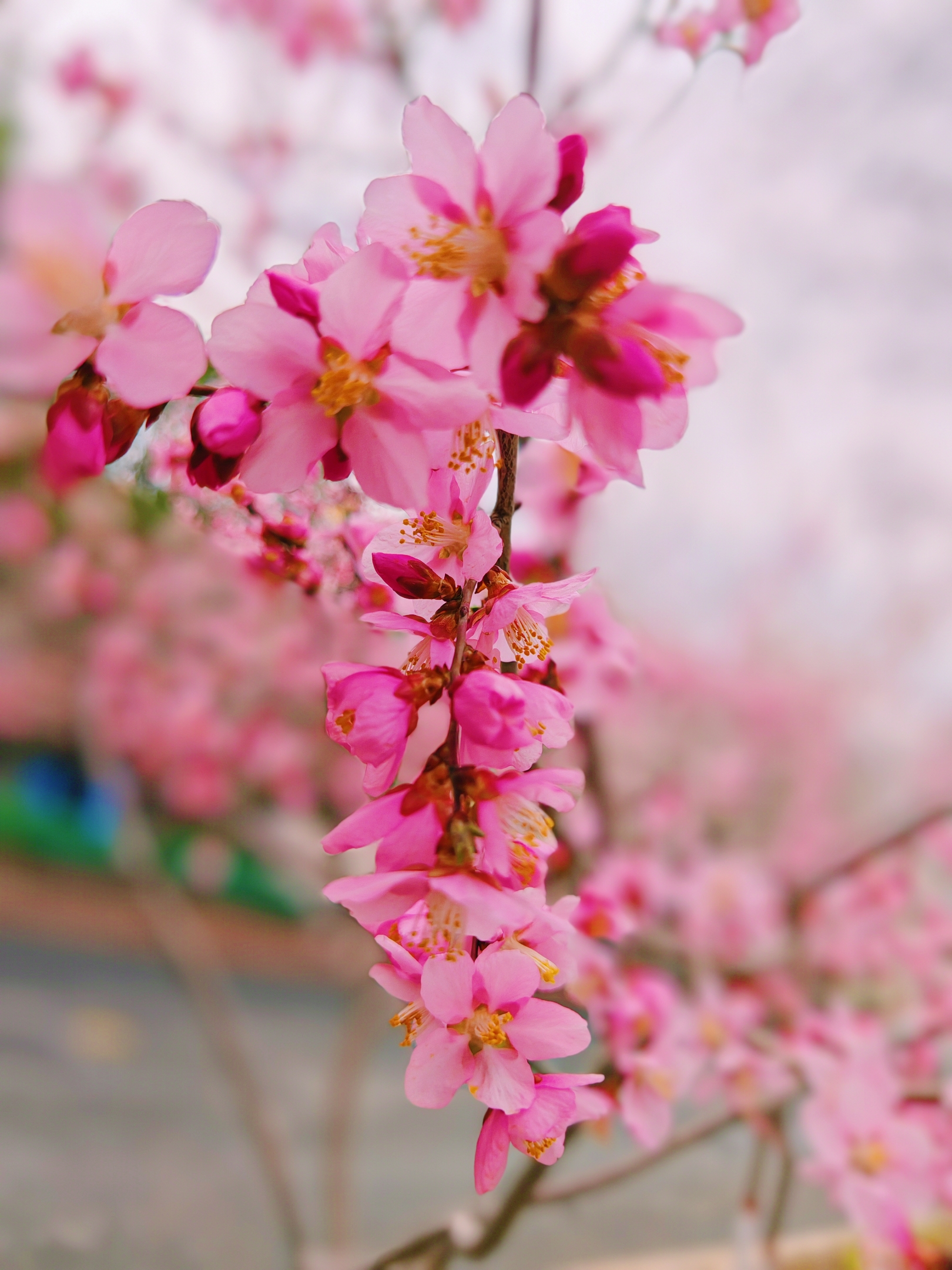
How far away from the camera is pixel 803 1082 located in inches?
19.5

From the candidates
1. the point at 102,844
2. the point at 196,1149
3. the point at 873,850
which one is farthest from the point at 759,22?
the point at 102,844

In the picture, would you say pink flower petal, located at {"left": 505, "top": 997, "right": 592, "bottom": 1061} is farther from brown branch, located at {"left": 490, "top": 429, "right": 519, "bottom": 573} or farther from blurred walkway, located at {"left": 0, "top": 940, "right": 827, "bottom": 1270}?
blurred walkway, located at {"left": 0, "top": 940, "right": 827, "bottom": 1270}

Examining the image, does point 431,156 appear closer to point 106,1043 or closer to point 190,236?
point 190,236

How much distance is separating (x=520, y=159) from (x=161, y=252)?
8 centimetres

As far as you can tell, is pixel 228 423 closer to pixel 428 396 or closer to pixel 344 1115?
pixel 428 396

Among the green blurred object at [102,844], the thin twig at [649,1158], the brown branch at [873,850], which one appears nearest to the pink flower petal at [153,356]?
the thin twig at [649,1158]

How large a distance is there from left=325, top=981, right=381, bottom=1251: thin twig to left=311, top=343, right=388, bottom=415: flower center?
2.08 feet

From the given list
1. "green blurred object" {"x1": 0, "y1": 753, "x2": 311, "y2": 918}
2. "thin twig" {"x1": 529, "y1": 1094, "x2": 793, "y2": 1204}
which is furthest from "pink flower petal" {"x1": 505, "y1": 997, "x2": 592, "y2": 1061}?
"green blurred object" {"x1": 0, "y1": 753, "x2": 311, "y2": 918}

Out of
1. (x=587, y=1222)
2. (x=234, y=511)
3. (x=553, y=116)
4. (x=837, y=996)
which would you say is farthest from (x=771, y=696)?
(x=234, y=511)

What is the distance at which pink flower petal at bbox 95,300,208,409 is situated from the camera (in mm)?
177

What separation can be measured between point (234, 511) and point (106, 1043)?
3.98 ft

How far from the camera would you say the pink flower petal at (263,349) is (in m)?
0.17

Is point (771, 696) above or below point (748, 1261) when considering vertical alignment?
above

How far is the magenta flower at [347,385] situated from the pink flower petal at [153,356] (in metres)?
0.01
